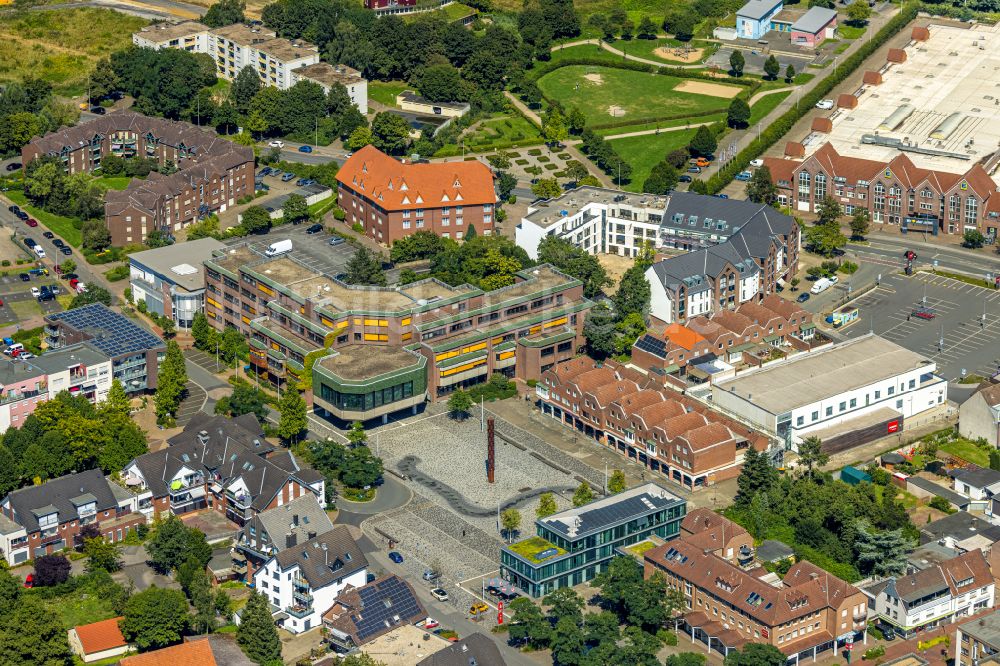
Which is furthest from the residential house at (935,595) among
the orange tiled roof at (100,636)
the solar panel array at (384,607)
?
the orange tiled roof at (100,636)

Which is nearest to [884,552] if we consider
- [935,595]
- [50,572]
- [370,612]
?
[935,595]

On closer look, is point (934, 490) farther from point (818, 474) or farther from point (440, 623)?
point (440, 623)

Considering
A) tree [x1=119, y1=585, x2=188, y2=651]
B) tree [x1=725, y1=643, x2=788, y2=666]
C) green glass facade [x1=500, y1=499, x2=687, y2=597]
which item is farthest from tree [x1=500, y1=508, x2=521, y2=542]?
tree [x1=119, y1=585, x2=188, y2=651]

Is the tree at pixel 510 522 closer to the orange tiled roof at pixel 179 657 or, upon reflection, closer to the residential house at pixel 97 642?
the orange tiled roof at pixel 179 657

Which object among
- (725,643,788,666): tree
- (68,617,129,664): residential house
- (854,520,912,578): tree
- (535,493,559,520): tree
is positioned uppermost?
(854,520,912,578): tree

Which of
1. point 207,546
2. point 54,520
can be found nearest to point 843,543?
point 207,546

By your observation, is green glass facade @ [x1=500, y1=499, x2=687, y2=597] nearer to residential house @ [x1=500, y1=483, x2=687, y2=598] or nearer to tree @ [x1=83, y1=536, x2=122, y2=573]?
residential house @ [x1=500, y1=483, x2=687, y2=598]

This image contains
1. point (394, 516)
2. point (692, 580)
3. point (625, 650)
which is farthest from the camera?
point (394, 516)
